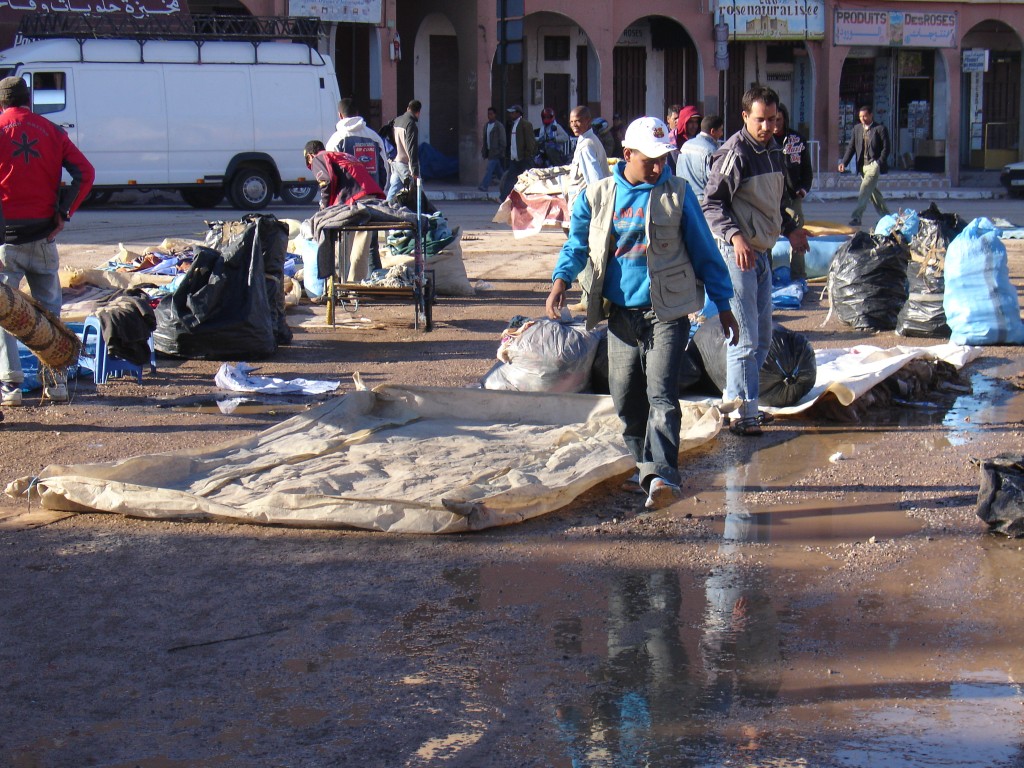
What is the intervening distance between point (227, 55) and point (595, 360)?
14.4m

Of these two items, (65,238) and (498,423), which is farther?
(65,238)

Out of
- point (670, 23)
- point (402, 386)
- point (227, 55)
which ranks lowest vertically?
point (402, 386)

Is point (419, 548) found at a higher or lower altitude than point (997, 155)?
lower

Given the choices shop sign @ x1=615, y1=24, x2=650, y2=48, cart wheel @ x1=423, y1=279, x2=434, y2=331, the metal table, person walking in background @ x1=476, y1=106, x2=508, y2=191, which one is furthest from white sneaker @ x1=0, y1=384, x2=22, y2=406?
shop sign @ x1=615, y1=24, x2=650, y2=48

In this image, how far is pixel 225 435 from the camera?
673cm

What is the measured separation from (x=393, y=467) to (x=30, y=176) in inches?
119

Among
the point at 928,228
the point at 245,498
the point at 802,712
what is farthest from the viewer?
the point at 928,228

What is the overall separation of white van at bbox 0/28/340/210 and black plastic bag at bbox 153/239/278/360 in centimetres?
1128

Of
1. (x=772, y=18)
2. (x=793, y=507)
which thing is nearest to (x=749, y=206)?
(x=793, y=507)

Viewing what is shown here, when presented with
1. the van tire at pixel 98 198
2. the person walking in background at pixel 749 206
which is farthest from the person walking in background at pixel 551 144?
the person walking in background at pixel 749 206

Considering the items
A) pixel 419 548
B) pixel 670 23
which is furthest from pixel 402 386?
pixel 670 23

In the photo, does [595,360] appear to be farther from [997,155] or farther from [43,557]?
[997,155]

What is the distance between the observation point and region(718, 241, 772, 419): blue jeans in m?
6.25

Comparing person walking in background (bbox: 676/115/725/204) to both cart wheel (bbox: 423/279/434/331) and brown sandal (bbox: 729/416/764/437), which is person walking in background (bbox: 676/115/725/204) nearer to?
cart wheel (bbox: 423/279/434/331)
